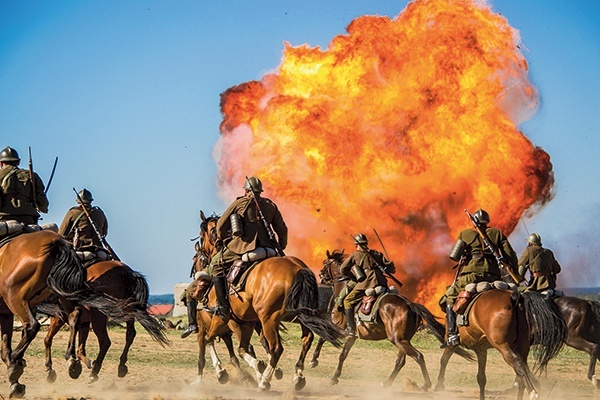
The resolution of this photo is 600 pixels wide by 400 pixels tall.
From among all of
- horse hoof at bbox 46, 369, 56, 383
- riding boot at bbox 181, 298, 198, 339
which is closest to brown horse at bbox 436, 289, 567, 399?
riding boot at bbox 181, 298, 198, 339

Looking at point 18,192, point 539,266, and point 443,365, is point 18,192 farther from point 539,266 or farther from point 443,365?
point 539,266

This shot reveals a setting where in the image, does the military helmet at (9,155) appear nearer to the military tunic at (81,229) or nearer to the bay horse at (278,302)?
the military tunic at (81,229)

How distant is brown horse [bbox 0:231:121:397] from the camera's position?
554 inches

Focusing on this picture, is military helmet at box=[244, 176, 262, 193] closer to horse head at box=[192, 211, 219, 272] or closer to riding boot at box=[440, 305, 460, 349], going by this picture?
horse head at box=[192, 211, 219, 272]

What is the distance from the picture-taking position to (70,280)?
14.6m

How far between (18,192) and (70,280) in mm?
1786

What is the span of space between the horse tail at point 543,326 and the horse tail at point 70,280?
6436 millimetres

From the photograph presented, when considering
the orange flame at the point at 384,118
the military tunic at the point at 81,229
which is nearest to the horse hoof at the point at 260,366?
the military tunic at the point at 81,229

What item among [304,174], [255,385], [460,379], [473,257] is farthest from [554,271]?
[304,174]

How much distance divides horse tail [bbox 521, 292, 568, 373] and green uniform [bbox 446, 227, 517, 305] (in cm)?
111

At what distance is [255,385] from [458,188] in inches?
872

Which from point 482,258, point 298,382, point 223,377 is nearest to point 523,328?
point 482,258

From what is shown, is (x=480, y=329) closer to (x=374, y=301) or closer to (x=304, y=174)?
(x=374, y=301)

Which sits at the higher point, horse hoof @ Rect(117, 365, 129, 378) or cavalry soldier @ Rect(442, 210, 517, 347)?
cavalry soldier @ Rect(442, 210, 517, 347)
